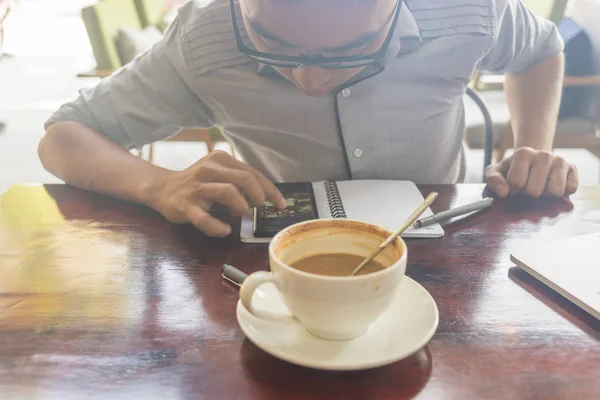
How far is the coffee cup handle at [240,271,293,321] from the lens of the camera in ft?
1.64

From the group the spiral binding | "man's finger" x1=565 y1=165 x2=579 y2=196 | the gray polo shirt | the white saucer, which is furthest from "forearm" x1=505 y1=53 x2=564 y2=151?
the white saucer

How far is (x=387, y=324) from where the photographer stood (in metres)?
0.53

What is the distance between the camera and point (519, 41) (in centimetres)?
118

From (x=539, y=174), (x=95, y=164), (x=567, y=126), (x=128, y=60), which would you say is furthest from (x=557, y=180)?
(x=128, y=60)

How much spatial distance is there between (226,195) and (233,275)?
17 centimetres

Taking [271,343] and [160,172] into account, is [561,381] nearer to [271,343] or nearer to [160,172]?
[271,343]

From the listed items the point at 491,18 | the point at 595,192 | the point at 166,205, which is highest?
the point at 491,18

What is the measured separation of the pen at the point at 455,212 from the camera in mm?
782

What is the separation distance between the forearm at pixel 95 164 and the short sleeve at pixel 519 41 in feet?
2.46

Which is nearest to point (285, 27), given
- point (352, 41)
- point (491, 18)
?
point (352, 41)

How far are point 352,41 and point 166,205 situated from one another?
360mm

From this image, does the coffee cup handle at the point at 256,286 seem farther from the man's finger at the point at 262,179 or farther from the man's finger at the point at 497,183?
the man's finger at the point at 497,183

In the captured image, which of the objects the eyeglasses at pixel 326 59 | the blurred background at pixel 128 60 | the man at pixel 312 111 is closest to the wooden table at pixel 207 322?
the man at pixel 312 111

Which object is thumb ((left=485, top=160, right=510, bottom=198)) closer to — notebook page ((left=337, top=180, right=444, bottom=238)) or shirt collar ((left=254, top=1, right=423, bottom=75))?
notebook page ((left=337, top=180, right=444, bottom=238))
